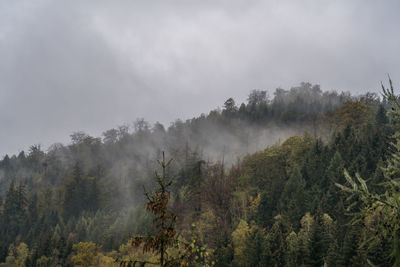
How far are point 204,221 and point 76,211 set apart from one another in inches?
2380

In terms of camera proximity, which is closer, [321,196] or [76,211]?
[321,196]

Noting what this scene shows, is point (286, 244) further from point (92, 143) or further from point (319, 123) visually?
point (92, 143)

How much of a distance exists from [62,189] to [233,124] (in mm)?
66126

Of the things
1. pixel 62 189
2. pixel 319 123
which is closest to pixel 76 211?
pixel 62 189

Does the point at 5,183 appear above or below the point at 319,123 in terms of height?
below

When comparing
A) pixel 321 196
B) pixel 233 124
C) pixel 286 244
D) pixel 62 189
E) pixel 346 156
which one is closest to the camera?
pixel 286 244

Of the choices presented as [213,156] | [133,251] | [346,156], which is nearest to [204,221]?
[133,251]

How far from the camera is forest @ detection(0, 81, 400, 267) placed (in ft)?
26.5

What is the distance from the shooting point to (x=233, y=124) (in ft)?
435

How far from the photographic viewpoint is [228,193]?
7938 centimetres

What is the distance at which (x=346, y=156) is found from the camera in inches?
2549

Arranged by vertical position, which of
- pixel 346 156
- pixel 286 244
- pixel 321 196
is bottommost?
pixel 286 244

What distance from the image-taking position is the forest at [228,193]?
8070 mm

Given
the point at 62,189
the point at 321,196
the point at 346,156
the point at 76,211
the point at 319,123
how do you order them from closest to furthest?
the point at 321,196
the point at 346,156
the point at 319,123
the point at 76,211
the point at 62,189
